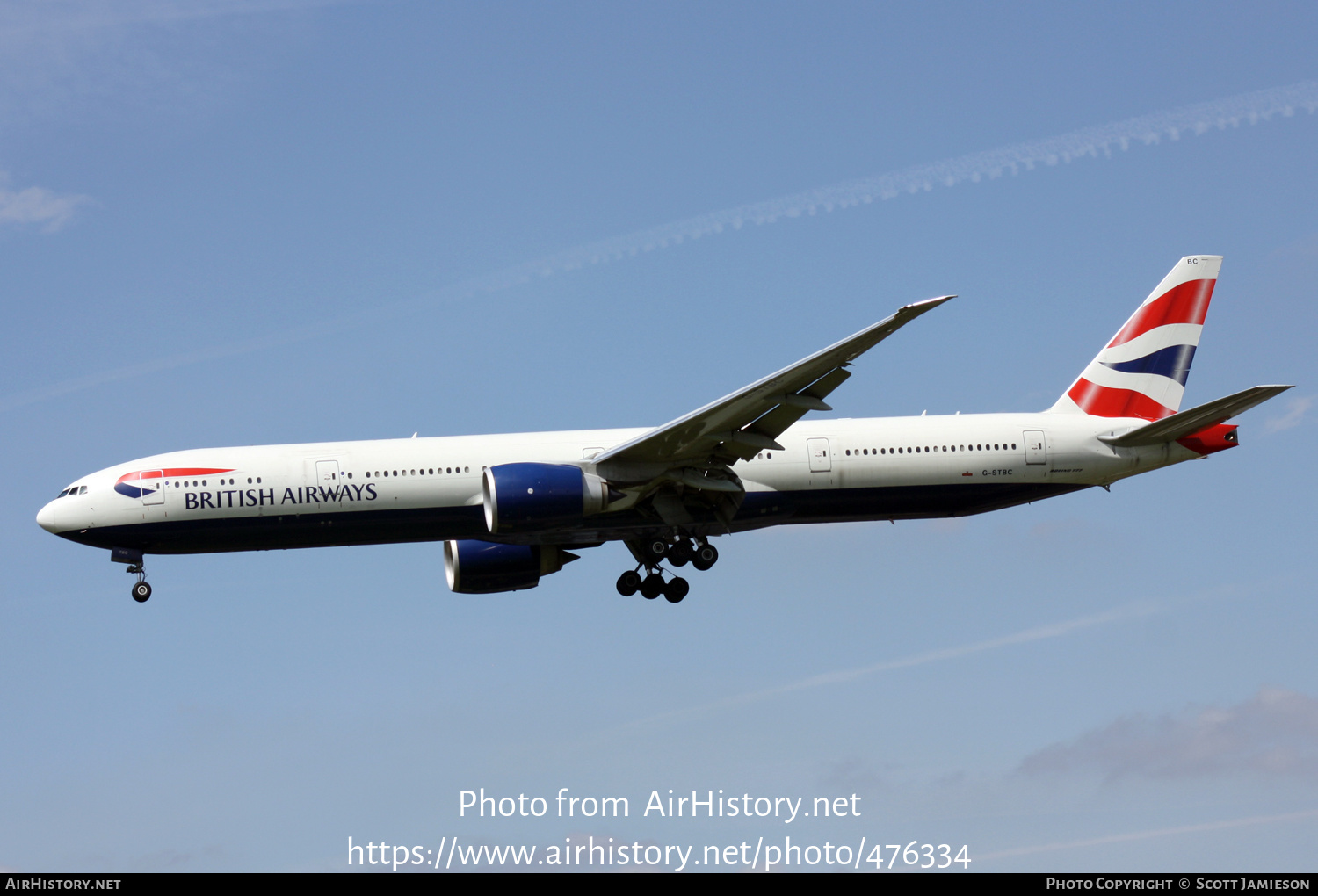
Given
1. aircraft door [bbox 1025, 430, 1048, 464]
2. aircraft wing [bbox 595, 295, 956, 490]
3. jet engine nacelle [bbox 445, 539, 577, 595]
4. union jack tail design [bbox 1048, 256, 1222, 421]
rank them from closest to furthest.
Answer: aircraft wing [bbox 595, 295, 956, 490] → aircraft door [bbox 1025, 430, 1048, 464] → jet engine nacelle [bbox 445, 539, 577, 595] → union jack tail design [bbox 1048, 256, 1222, 421]

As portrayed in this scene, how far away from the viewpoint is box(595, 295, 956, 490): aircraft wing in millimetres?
25234

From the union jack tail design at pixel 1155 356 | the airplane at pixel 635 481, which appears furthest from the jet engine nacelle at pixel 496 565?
the union jack tail design at pixel 1155 356

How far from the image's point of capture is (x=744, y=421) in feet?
90.3

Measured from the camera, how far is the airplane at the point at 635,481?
90.1 feet

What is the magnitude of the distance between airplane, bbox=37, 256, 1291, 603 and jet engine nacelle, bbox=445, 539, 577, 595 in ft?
0.15

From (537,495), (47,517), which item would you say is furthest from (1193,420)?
(47,517)

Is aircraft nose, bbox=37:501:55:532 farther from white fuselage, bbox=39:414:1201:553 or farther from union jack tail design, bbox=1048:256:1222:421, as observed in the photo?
union jack tail design, bbox=1048:256:1222:421

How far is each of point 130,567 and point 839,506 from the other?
15283 mm

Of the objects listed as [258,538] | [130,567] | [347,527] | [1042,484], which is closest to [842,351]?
[1042,484]

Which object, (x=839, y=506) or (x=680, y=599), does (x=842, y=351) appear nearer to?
(x=839, y=506)

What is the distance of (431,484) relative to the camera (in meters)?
28.5

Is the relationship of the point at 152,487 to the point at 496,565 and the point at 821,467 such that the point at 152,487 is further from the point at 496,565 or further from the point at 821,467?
the point at 821,467

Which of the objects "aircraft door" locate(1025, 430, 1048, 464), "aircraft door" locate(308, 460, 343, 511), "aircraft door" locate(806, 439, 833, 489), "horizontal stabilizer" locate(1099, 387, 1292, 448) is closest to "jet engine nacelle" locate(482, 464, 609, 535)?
"aircraft door" locate(308, 460, 343, 511)
